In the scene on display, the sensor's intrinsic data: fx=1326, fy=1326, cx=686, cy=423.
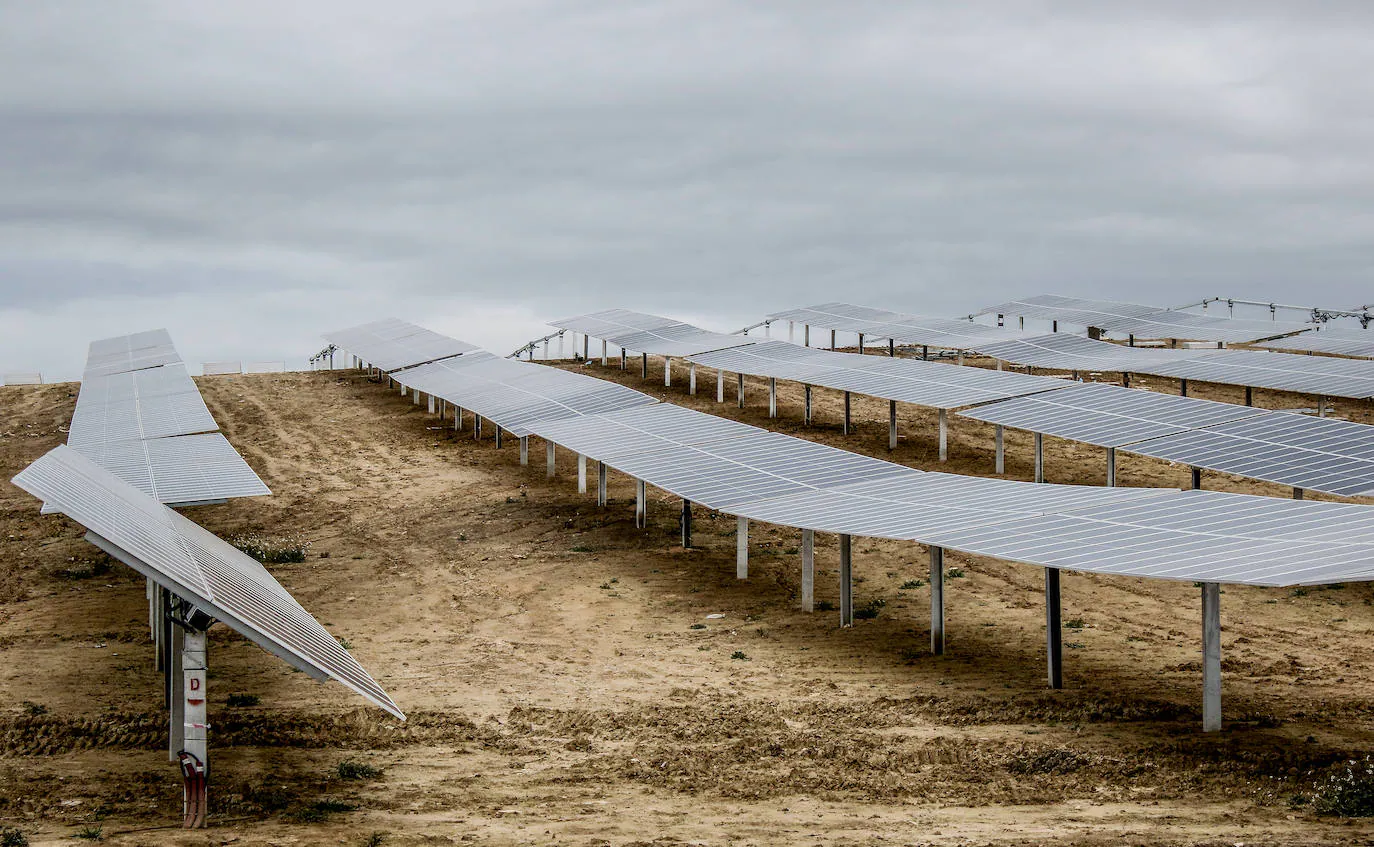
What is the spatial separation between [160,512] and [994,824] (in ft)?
47.9

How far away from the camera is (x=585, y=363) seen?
2571 inches

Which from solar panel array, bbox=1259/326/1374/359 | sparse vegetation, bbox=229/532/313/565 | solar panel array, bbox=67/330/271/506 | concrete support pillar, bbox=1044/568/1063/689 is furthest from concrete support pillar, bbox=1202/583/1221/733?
solar panel array, bbox=1259/326/1374/359

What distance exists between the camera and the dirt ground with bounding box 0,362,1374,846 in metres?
15.7

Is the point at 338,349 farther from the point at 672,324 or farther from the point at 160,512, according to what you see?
the point at 160,512

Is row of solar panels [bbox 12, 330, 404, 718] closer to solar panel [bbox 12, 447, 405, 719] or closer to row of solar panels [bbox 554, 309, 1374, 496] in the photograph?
solar panel [bbox 12, 447, 405, 719]

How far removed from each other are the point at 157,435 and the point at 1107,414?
25824 mm

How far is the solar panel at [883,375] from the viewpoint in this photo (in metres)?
40.8

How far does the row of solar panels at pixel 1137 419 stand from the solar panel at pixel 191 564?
20105 mm

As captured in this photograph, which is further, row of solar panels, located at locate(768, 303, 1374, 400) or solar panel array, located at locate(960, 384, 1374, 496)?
row of solar panels, located at locate(768, 303, 1374, 400)

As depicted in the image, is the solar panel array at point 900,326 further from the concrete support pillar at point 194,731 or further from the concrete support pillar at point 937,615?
the concrete support pillar at point 194,731

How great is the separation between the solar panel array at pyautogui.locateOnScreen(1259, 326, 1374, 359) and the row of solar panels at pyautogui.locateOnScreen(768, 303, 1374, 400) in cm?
595

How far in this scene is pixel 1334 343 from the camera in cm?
5566

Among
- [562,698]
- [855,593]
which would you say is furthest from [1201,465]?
[562,698]

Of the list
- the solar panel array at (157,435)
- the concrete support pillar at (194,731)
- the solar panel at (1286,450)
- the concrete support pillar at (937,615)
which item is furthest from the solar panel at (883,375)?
the concrete support pillar at (194,731)
